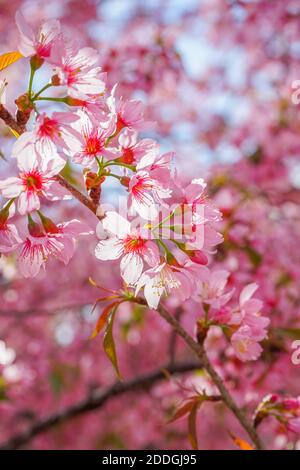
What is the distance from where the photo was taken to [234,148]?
4.63 m

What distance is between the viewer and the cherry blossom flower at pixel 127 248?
1.13 m

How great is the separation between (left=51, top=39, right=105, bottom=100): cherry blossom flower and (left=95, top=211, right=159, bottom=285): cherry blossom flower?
0.25m

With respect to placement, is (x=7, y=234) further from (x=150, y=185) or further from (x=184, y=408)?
(x=184, y=408)

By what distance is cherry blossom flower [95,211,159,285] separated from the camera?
1.13 meters

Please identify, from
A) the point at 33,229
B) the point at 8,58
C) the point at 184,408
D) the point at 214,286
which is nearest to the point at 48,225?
the point at 33,229

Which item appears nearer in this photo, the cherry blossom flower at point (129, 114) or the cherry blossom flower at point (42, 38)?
the cherry blossom flower at point (42, 38)

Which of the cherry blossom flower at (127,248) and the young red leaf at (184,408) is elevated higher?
the cherry blossom flower at (127,248)

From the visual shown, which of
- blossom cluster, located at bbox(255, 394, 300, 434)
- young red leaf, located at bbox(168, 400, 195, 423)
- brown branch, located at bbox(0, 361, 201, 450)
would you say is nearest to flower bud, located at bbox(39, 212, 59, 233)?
young red leaf, located at bbox(168, 400, 195, 423)

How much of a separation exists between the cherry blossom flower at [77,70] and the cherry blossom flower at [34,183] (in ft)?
0.45

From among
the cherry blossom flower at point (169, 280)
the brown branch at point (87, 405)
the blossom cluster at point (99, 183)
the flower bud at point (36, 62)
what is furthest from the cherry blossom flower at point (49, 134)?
the brown branch at point (87, 405)

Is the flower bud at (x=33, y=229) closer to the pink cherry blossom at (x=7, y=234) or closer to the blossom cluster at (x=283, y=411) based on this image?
the pink cherry blossom at (x=7, y=234)
